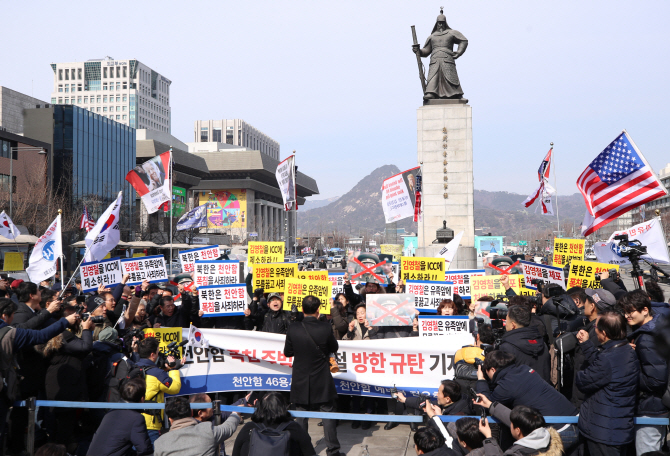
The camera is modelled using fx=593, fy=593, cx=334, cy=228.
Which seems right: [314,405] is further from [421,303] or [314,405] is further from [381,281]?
[381,281]

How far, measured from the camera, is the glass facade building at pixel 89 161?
188 ft

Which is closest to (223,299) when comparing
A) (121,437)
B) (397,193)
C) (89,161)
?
(121,437)

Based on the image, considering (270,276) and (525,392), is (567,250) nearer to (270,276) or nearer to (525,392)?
(270,276)

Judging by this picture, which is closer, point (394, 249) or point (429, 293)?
point (429, 293)

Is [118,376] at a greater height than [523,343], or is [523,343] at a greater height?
[523,343]

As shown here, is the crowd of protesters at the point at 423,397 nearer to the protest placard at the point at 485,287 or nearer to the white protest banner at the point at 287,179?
the protest placard at the point at 485,287

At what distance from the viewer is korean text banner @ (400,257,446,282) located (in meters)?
11.5

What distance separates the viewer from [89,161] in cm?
6166

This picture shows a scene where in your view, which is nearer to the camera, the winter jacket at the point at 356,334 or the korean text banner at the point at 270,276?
the winter jacket at the point at 356,334

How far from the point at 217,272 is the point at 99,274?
2.10 m

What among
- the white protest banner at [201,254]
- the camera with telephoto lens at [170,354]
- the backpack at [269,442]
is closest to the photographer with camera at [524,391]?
the backpack at [269,442]

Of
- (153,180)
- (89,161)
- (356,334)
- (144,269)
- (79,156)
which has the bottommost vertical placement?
(356,334)

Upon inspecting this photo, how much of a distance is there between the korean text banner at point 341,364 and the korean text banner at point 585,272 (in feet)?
12.7

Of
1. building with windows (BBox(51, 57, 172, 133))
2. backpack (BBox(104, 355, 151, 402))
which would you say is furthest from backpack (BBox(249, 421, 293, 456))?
building with windows (BBox(51, 57, 172, 133))
